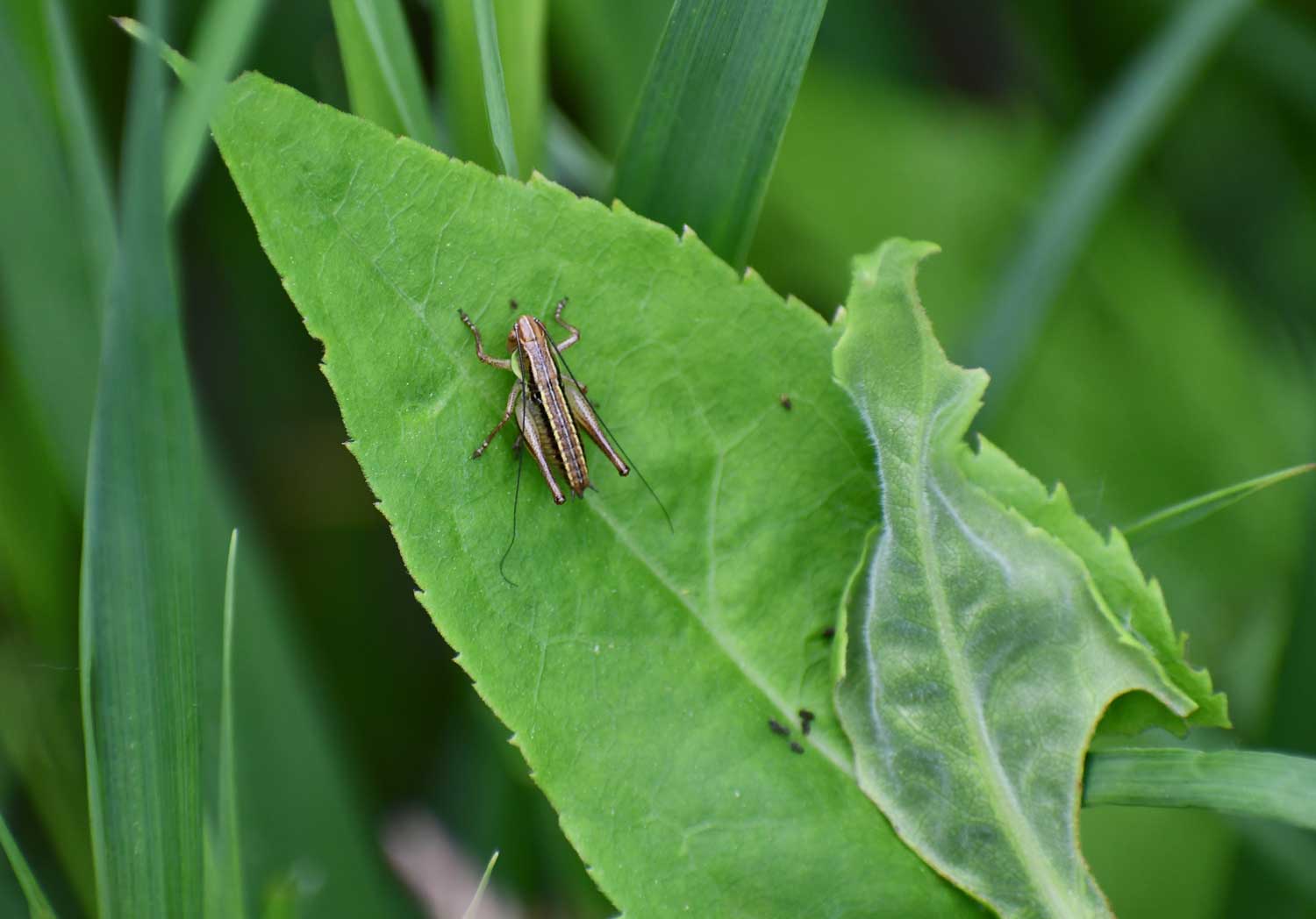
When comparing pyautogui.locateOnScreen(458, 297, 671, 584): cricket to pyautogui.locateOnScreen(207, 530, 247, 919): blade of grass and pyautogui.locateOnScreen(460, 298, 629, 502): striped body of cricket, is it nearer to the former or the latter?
pyautogui.locateOnScreen(460, 298, 629, 502): striped body of cricket

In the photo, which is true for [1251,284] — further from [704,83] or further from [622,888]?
[622,888]

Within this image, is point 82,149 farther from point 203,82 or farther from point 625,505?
point 625,505

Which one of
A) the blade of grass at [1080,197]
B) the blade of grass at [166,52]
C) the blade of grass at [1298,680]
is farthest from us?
the blade of grass at [1080,197]

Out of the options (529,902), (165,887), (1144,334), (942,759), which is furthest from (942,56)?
(165,887)

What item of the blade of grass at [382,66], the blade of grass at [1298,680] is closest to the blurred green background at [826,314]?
the blade of grass at [1298,680]

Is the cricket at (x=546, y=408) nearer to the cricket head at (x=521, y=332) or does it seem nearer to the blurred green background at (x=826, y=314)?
the cricket head at (x=521, y=332)
